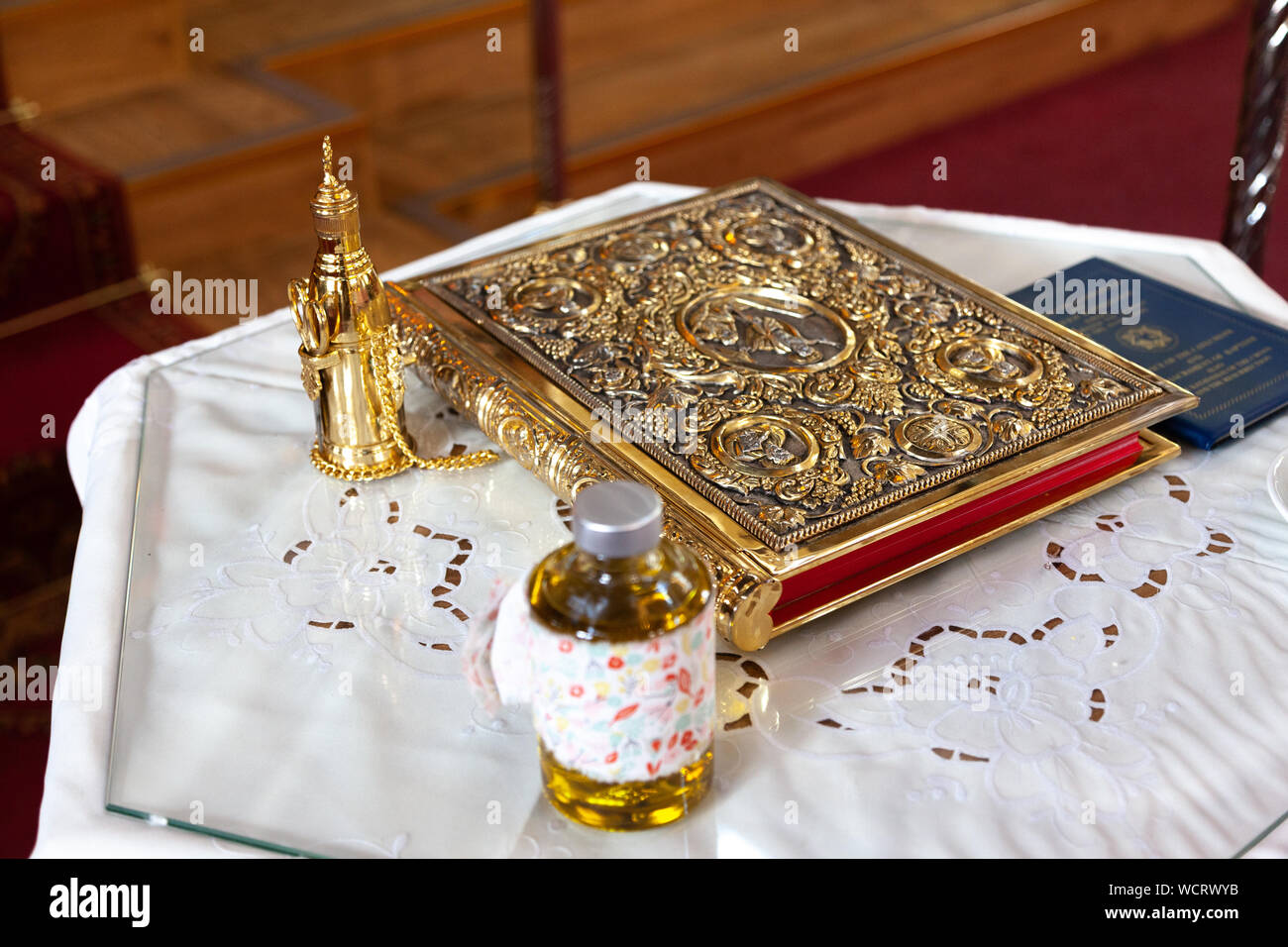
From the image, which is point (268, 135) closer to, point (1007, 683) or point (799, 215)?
point (799, 215)

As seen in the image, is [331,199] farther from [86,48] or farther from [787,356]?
[86,48]

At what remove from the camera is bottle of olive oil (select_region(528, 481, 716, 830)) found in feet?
2.06

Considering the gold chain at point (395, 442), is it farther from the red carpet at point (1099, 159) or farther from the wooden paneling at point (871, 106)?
the red carpet at point (1099, 159)

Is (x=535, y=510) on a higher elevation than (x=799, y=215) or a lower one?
lower

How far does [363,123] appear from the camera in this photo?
242 cm

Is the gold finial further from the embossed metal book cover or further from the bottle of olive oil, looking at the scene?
the bottle of olive oil

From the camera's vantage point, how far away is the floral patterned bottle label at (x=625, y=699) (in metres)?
0.63

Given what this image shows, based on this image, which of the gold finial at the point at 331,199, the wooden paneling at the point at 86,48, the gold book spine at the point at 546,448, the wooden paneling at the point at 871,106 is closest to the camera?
the gold book spine at the point at 546,448

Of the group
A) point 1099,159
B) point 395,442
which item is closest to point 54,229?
point 395,442

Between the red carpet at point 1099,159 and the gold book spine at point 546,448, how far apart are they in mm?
1911

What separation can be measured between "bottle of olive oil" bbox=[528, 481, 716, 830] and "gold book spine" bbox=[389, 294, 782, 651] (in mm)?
103

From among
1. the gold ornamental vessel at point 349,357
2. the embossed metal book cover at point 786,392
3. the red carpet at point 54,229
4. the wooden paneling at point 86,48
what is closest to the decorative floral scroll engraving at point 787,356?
the embossed metal book cover at point 786,392

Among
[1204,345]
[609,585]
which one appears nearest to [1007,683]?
[609,585]

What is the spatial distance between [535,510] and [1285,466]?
0.53 meters
